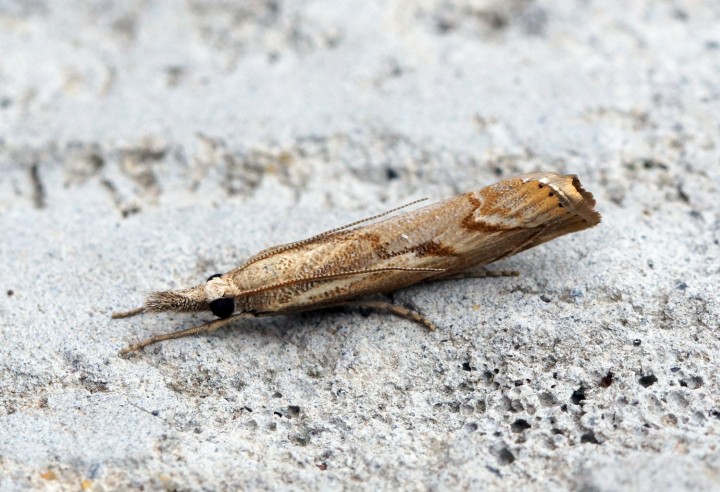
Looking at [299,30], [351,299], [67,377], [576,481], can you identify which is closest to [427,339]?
[351,299]

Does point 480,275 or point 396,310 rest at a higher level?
point 480,275

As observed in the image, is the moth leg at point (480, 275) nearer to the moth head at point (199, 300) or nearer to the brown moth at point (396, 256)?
the brown moth at point (396, 256)

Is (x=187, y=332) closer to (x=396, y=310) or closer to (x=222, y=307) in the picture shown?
(x=222, y=307)

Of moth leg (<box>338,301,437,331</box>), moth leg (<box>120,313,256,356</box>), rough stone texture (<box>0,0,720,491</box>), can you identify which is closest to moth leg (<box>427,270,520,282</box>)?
rough stone texture (<box>0,0,720,491</box>)

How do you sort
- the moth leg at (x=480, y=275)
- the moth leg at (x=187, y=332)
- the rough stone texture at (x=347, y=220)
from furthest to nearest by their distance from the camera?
the moth leg at (x=480, y=275) < the moth leg at (x=187, y=332) < the rough stone texture at (x=347, y=220)

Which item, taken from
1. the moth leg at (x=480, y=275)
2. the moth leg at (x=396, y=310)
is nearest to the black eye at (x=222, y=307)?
the moth leg at (x=396, y=310)

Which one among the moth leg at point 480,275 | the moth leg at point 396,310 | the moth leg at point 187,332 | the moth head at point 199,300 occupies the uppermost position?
the moth leg at point 480,275

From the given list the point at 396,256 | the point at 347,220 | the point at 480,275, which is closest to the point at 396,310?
the point at 396,256
